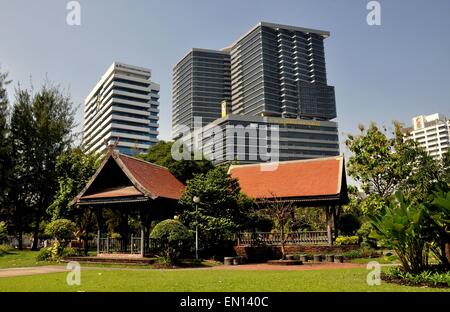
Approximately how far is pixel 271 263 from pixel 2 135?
2540 centimetres

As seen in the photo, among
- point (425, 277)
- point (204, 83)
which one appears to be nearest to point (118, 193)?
point (425, 277)

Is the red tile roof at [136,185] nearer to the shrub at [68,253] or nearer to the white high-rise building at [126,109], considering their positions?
the shrub at [68,253]

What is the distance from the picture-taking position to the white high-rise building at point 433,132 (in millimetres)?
171750

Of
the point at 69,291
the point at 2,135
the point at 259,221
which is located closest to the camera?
the point at 69,291

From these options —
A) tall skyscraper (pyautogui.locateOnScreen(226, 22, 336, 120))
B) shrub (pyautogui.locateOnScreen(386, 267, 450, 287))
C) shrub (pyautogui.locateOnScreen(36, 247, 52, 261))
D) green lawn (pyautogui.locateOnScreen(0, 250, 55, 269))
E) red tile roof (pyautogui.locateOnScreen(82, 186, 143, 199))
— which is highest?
tall skyscraper (pyautogui.locateOnScreen(226, 22, 336, 120))

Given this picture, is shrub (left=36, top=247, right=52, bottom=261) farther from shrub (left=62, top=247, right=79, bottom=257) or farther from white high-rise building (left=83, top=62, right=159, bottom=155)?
white high-rise building (left=83, top=62, right=159, bottom=155)

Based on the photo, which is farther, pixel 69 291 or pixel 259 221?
pixel 259 221

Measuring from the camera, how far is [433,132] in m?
178

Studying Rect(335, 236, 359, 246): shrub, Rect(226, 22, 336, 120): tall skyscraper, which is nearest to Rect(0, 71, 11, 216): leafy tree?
Rect(335, 236, 359, 246): shrub

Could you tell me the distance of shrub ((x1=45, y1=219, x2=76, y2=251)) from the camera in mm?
21656

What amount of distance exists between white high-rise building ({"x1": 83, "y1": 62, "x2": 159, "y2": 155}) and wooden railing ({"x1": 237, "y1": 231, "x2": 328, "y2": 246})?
10414cm
